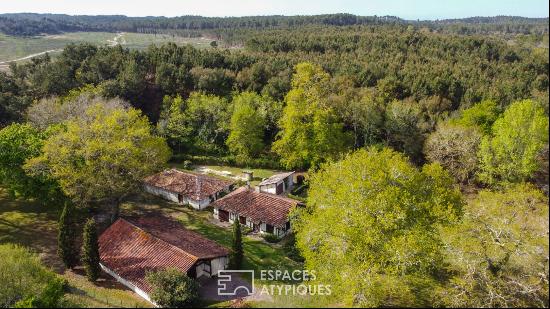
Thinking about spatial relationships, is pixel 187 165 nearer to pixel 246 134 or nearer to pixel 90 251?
pixel 246 134

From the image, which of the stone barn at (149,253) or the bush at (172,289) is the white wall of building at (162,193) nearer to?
the stone barn at (149,253)

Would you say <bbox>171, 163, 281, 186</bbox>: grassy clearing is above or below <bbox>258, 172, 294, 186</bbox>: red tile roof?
below

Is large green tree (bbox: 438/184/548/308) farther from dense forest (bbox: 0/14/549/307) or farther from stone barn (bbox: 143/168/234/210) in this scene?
stone barn (bbox: 143/168/234/210)

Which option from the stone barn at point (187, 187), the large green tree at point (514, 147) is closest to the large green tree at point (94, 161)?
the stone barn at point (187, 187)

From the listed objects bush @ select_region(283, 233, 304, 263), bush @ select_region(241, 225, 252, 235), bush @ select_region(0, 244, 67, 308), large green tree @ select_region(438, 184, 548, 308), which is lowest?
bush @ select_region(241, 225, 252, 235)

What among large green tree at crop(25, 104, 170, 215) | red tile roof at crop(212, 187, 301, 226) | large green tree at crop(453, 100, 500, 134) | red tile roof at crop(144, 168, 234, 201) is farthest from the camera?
large green tree at crop(453, 100, 500, 134)

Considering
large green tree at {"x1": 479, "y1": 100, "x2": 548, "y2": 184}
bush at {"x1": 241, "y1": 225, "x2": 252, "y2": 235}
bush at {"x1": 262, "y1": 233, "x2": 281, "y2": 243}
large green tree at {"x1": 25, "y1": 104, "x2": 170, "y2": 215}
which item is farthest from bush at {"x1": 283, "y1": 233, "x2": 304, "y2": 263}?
large green tree at {"x1": 479, "y1": 100, "x2": 548, "y2": 184}
